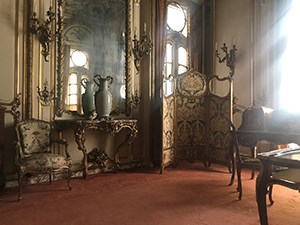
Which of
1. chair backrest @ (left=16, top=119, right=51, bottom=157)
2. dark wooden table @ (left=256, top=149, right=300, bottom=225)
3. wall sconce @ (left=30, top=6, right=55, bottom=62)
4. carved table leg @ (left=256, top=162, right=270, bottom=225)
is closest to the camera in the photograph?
dark wooden table @ (left=256, top=149, right=300, bottom=225)

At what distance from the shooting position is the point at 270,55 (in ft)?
14.7

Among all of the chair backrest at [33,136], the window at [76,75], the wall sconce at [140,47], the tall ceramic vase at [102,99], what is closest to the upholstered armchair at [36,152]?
the chair backrest at [33,136]

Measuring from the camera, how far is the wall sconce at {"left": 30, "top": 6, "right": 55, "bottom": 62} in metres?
3.25

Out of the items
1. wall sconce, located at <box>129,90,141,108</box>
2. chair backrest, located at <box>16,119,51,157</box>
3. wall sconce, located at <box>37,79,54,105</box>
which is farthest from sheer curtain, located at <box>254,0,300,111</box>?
chair backrest, located at <box>16,119,51,157</box>

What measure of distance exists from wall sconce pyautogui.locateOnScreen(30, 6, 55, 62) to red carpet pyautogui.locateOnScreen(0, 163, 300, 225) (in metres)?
1.64

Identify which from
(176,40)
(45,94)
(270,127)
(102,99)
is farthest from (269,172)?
(176,40)

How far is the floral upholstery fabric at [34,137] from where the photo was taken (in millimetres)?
3020

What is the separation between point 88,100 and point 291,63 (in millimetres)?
3144

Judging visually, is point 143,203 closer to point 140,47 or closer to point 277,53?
point 140,47

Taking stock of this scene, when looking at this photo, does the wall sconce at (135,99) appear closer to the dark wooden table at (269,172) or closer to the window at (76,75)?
the window at (76,75)

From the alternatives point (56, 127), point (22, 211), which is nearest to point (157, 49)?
point (56, 127)

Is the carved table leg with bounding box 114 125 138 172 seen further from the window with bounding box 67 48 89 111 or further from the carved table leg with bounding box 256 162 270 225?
the carved table leg with bounding box 256 162 270 225

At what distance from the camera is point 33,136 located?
309cm

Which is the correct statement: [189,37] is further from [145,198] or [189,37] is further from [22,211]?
[22,211]
